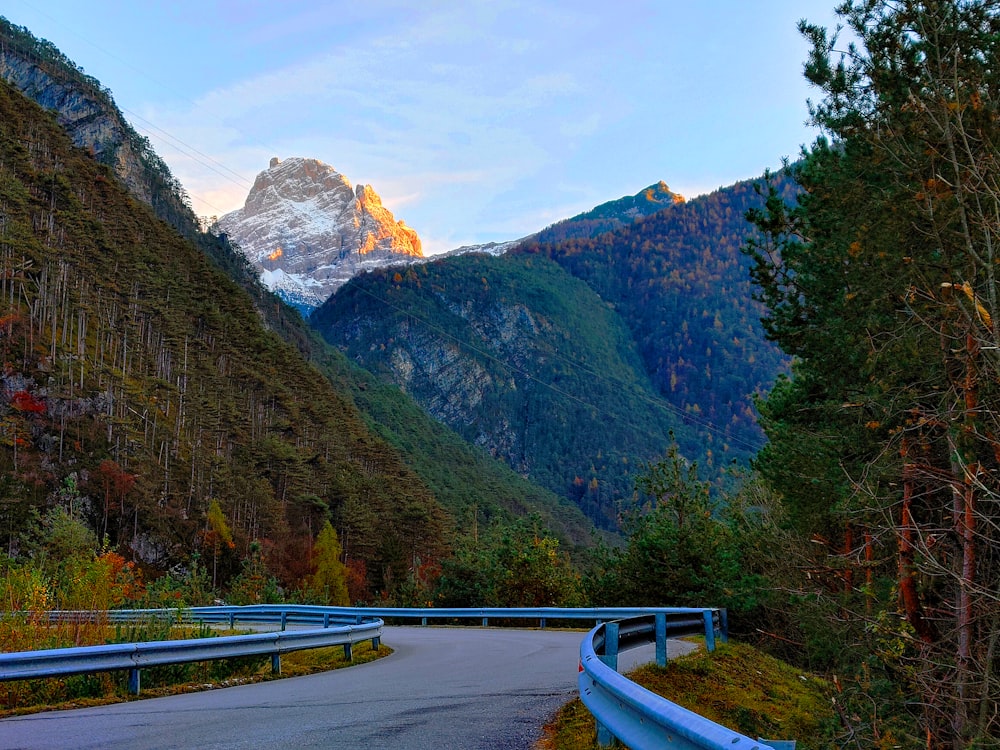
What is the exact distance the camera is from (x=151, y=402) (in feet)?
282

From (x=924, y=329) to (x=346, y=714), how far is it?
6.50m

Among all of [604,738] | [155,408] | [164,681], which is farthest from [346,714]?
[155,408]

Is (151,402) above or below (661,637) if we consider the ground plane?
above

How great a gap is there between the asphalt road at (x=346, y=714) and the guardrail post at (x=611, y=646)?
0.81 m

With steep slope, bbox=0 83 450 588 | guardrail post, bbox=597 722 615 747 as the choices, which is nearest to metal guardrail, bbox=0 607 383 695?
guardrail post, bbox=597 722 615 747

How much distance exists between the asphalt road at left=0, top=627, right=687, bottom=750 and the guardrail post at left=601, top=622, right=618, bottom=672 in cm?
81

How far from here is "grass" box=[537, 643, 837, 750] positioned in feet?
24.7

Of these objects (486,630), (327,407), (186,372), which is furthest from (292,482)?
(486,630)

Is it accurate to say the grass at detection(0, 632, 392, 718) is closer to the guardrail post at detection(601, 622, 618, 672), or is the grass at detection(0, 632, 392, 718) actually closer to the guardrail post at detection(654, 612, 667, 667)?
the guardrail post at detection(654, 612, 667, 667)

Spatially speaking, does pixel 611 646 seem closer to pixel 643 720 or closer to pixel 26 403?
pixel 643 720

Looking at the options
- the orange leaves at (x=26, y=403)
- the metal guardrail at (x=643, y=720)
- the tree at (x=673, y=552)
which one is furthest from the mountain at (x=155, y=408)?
the metal guardrail at (x=643, y=720)

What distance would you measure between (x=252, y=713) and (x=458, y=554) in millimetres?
25961

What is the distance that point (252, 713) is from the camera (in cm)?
755

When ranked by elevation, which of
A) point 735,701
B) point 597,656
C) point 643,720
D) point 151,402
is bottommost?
point 735,701
